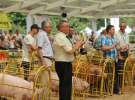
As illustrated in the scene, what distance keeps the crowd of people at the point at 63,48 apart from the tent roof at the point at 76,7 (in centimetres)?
627

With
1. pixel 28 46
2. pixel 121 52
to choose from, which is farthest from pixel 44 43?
pixel 121 52

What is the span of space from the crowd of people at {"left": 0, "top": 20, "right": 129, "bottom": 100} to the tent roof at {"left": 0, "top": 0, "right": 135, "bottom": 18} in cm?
627

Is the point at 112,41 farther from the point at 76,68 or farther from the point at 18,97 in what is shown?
the point at 18,97

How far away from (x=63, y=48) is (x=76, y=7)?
42.1ft

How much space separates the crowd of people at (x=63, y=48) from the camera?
8383 mm

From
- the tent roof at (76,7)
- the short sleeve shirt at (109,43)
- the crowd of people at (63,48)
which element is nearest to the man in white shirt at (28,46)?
the crowd of people at (63,48)

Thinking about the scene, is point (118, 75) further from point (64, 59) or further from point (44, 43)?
point (64, 59)

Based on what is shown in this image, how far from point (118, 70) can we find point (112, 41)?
786 mm

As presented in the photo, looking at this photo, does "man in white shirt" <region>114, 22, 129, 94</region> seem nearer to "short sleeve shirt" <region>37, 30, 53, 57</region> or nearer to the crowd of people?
the crowd of people

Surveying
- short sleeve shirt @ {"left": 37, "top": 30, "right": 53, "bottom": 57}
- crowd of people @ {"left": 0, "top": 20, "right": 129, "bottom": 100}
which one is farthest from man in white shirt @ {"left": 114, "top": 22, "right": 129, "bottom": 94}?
short sleeve shirt @ {"left": 37, "top": 30, "right": 53, "bottom": 57}

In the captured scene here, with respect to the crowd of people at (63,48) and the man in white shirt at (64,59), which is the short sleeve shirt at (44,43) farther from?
the man in white shirt at (64,59)

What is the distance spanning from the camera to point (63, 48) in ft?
27.3

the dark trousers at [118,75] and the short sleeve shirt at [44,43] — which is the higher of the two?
the short sleeve shirt at [44,43]

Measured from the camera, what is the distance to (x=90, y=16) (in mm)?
23812
